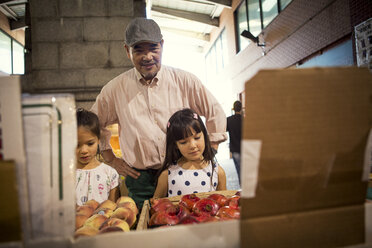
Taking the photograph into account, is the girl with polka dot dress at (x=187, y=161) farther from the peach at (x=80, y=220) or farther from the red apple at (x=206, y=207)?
the peach at (x=80, y=220)

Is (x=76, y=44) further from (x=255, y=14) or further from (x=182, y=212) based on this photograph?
(x=255, y=14)

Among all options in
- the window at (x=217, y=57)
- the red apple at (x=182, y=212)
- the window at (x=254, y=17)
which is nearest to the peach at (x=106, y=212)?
the red apple at (x=182, y=212)

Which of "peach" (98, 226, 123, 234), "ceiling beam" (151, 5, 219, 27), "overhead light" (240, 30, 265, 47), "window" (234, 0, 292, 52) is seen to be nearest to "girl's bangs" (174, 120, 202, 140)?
"peach" (98, 226, 123, 234)

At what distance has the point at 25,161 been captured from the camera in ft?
1.42

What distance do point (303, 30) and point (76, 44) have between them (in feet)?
16.4

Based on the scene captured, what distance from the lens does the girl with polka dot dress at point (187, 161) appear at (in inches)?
62.3

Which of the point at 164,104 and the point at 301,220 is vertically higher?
the point at 164,104

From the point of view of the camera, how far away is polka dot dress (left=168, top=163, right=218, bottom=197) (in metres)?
1.65

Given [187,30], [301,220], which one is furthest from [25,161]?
[187,30]

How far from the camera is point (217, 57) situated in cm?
1360

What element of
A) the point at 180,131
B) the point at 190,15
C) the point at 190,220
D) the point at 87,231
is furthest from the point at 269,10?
the point at 87,231

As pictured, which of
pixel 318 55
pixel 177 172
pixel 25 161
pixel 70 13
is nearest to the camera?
pixel 25 161

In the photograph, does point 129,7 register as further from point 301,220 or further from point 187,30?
point 187,30

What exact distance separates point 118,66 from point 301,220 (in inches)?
118
